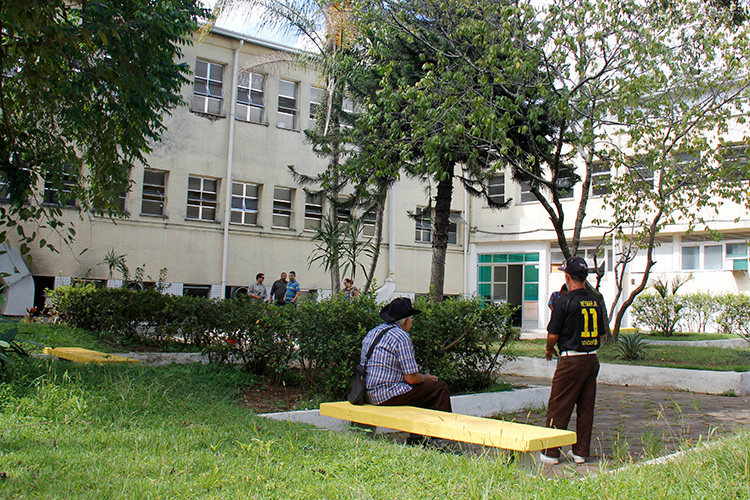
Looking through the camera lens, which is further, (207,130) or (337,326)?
(207,130)

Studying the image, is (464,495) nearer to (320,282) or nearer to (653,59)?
(653,59)

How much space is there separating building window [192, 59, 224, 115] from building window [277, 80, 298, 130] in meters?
2.35

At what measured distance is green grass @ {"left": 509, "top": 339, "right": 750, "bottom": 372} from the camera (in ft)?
38.1

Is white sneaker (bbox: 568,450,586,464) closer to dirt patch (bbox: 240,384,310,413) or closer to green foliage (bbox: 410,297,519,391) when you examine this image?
green foliage (bbox: 410,297,519,391)

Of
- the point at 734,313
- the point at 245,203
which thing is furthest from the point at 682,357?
the point at 245,203

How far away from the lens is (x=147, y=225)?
68.8 feet

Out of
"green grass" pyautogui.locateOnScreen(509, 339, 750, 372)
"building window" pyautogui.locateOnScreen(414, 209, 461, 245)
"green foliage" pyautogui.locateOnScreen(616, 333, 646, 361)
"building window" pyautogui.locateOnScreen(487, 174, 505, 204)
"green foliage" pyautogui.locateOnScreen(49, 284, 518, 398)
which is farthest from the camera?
"building window" pyautogui.locateOnScreen(487, 174, 505, 204)

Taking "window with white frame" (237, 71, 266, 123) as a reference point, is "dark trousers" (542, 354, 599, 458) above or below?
below

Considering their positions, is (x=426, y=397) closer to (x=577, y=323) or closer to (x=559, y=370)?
(x=559, y=370)

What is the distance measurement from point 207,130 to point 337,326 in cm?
1668

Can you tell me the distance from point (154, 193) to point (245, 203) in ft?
10.5

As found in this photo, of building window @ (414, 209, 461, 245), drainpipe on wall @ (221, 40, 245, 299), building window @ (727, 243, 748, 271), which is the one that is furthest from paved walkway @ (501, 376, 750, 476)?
building window @ (414, 209, 461, 245)

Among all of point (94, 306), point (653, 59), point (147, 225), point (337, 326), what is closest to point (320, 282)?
point (147, 225)

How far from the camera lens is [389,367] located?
589 centimetres
